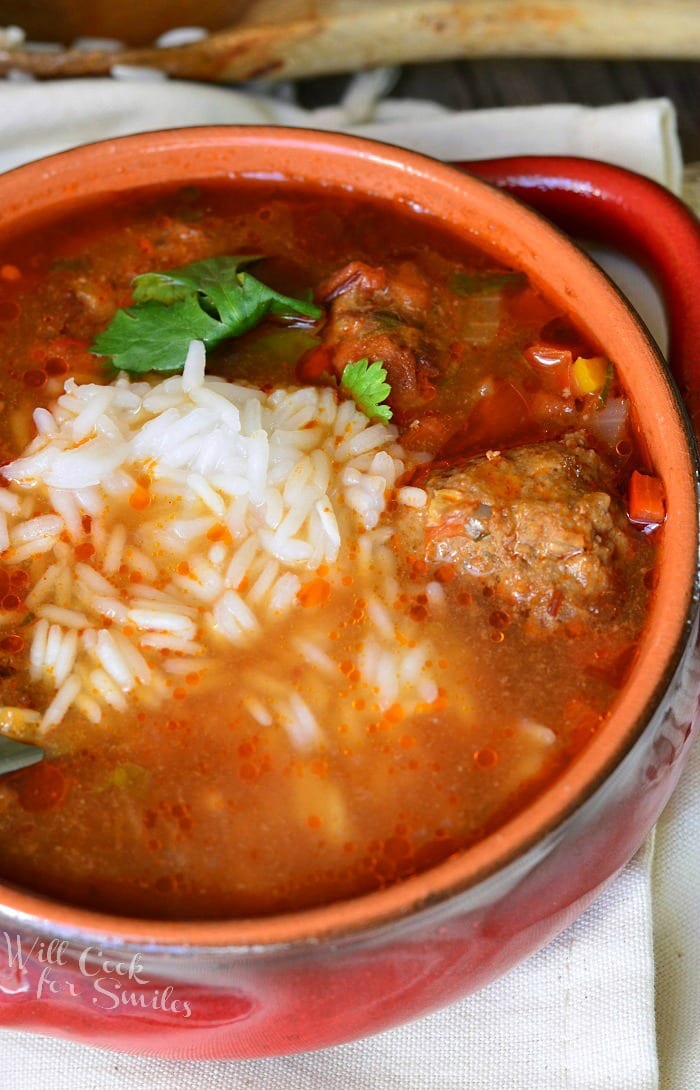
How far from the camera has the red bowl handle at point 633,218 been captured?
9.25 feet

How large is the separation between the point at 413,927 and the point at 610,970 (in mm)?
756

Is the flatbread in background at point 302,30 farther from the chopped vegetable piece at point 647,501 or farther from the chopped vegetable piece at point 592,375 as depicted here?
the chopped vegetable piece at point 647,501

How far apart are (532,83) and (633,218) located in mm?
1688

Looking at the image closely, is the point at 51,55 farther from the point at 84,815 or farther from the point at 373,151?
the point at 84,815

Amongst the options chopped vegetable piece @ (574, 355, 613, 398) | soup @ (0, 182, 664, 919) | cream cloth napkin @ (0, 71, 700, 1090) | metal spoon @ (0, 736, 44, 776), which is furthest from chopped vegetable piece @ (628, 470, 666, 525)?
metal spoon @ (0, 736, 44, 776)

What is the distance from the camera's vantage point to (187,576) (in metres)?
2.54

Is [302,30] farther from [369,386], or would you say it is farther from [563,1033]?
[563,1033]

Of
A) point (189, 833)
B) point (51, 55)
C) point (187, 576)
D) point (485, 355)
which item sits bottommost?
point (189, 833)

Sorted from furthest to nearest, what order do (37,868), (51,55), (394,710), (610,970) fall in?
(51,55)
(610,970)
(394,710)
(37,868)

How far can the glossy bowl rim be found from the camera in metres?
1.93

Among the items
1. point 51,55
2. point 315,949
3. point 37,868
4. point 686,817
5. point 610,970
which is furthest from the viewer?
point 51,55

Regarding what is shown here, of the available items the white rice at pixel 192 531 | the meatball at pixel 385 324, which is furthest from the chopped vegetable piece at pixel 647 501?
the meatball at pixel 385 324

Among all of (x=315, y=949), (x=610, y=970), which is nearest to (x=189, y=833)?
(x=315, y=949)

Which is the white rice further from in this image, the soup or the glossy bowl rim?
the glossy bowl rim
